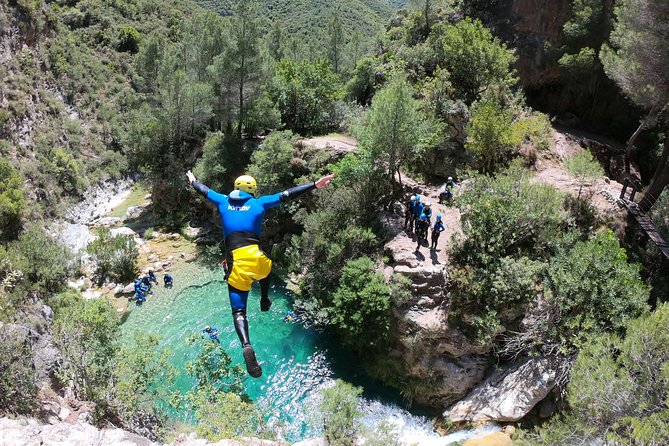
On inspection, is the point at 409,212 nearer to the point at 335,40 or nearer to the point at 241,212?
the point at 241,212

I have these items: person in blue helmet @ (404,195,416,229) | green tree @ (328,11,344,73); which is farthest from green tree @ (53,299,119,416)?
green tree @ (328,11,344,73)

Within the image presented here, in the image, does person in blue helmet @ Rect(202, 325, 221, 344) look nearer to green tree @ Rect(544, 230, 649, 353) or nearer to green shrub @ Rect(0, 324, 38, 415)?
green shrub @ Rect(0, 324, 38, 415)

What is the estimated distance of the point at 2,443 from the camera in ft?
24.1

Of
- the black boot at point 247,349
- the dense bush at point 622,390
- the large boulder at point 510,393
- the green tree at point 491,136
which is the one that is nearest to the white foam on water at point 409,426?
the large boulder at point 510,393

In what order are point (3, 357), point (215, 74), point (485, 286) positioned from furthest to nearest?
1. point (215, 74)
2. point (485, 286)
3. point (3, 357)

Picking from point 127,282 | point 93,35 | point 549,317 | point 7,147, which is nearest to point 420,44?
point 549,317

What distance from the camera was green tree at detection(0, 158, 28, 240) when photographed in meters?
21.0

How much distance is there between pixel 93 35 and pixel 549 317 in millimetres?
52941

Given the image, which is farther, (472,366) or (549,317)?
(472,366)

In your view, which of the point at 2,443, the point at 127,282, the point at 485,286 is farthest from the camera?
the point at 127,282

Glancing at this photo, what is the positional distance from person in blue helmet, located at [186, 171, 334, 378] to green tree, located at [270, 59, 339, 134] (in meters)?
18.9

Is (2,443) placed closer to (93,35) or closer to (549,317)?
(549,317)

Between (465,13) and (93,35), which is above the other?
(465,13)

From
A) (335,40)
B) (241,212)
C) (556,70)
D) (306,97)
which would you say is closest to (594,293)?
(241,212)
